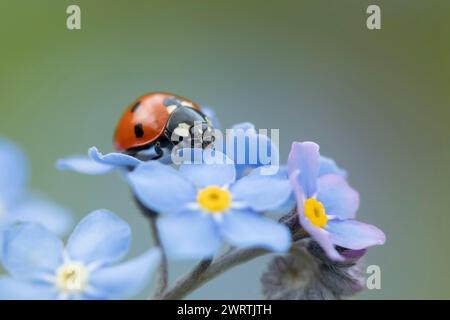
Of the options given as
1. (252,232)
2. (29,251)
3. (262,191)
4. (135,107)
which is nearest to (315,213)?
(262,191)

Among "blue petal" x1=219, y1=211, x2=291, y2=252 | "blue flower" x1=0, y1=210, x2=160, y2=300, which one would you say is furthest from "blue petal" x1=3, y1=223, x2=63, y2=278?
"blue petal" x1=219, y1=211, x2=291, y2=252

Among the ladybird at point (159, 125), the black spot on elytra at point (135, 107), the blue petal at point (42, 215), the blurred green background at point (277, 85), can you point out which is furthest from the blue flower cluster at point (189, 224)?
the blurred green background at point (277, 85)

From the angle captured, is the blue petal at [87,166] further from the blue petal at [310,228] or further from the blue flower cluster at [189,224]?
the blue petal at [310,228]

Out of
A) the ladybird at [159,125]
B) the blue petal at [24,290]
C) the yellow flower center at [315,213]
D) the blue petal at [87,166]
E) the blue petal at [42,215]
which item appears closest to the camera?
the blue petal at [24,290]

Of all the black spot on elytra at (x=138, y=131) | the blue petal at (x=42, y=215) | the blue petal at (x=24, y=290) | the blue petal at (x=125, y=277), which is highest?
the black spot on elytra at (x=138, y=131)

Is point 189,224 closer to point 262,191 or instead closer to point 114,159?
point 262,191

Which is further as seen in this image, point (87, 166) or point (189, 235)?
point (87, 166)

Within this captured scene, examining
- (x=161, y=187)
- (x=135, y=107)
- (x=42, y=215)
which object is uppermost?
(x=135, y=107)
